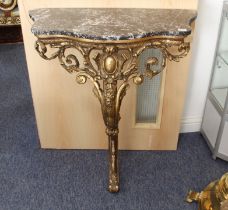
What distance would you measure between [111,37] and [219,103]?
950 mm

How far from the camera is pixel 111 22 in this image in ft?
3.87

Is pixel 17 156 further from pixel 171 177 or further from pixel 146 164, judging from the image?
pixel 171 177

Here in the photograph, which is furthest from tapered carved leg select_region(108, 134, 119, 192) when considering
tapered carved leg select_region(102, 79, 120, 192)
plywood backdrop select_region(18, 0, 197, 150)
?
plywood backdrop select_region(18, 0, 197, 150)

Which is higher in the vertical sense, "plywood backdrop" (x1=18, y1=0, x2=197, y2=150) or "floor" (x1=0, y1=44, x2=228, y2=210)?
"plywood backdrop" (x1=18, y1=0, x2=197, y2=150)

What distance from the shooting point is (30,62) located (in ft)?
5.18

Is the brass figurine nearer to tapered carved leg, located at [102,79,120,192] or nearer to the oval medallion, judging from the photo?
tapered carved leg, located at [102,79,120,192]

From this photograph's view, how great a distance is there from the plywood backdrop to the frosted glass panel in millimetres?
52

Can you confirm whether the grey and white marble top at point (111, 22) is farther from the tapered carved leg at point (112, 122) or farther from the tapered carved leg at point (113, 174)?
the tapered carved leg at point (113, 174)

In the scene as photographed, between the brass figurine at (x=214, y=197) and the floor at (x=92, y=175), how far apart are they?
2.1 inches

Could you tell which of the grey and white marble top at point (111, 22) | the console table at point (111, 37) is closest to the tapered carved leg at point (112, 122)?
the console table at point (111, 37)

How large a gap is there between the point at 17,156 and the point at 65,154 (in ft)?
0.94

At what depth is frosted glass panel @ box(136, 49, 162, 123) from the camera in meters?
1.62

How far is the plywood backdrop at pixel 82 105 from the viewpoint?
4.69 ft

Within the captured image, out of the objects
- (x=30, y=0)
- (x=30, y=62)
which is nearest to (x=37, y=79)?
(x=30, y=62)
